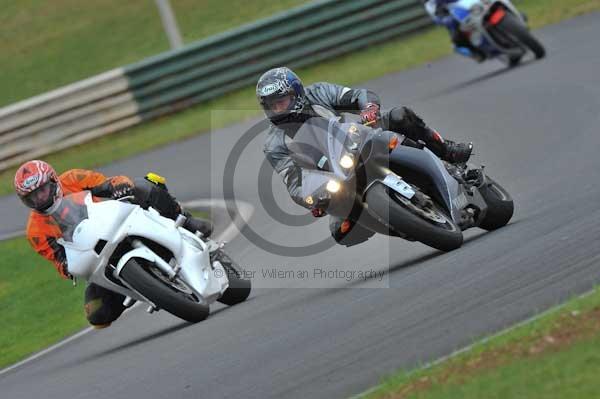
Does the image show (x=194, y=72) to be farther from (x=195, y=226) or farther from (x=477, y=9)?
(x=195, y=226)

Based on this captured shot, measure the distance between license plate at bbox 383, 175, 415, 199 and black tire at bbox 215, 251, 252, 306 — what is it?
1.87 metres

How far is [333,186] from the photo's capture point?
27.1ft

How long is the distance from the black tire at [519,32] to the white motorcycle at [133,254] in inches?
339

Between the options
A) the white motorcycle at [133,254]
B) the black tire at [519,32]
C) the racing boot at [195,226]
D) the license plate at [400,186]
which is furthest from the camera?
the black tire at [519,32]

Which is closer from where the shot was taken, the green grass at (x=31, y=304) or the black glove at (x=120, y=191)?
the black glove at (x=120, y=191)

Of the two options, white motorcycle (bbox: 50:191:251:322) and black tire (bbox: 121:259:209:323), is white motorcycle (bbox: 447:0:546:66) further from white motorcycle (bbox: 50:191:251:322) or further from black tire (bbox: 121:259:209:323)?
black tire (bbox: 121:259:209:323)

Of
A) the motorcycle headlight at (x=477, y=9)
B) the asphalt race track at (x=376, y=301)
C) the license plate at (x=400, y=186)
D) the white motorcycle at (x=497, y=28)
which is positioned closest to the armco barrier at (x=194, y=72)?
the white motorcycle at (x=497, y=28)

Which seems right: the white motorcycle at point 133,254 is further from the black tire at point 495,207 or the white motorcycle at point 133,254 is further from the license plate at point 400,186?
the black tire at point 495,207

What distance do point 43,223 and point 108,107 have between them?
1104 cm

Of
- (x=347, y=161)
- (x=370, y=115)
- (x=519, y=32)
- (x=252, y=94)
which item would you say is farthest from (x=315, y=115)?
(x=252, y=94)

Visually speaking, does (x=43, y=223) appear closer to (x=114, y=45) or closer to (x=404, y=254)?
(x=404, y=254)

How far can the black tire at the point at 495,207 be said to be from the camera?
9.05m

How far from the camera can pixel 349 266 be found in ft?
33.0

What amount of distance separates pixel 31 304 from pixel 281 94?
16.1ft
